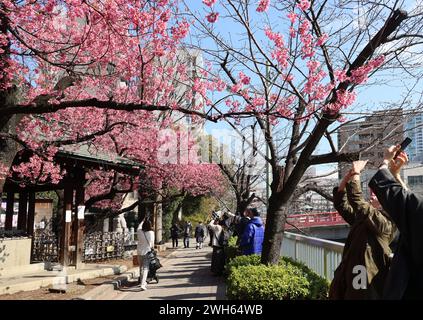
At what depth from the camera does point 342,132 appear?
8.48 meters

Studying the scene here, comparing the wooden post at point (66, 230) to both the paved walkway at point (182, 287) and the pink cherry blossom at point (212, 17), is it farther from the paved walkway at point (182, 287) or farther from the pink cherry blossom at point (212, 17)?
the pink cherry blossom at point (212, 17)

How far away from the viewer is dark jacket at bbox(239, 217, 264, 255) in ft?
32.7

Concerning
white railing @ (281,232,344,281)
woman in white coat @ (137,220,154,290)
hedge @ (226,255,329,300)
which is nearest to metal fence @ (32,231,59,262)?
woman in white coat @ (137,220,154,290)

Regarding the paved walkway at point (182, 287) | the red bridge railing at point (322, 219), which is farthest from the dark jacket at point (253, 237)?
the red bridge railing at point (322, 219)

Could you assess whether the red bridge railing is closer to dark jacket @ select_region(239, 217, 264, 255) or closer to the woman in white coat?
dark jacket @ select_region(239, 217, 264, 255)

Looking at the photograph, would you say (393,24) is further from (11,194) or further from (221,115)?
(11,194)

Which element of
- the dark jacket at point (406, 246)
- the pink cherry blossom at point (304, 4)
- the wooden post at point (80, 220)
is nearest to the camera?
the dark jacket at point (406, 246)

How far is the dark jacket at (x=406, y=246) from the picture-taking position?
251cm

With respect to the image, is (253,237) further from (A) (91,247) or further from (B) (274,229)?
(A) (91,247)

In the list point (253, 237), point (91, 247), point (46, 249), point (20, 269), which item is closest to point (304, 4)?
point (253, 237)

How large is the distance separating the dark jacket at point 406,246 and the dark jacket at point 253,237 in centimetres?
733

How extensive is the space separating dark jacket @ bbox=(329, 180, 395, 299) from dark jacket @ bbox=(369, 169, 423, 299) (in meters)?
1.01

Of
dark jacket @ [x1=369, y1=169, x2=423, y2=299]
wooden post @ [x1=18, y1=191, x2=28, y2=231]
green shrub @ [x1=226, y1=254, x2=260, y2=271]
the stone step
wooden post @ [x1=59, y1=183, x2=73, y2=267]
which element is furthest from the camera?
wooden post @ [x1=18, y1=191, x2=28, y2=231]

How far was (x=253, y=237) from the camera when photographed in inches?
395
